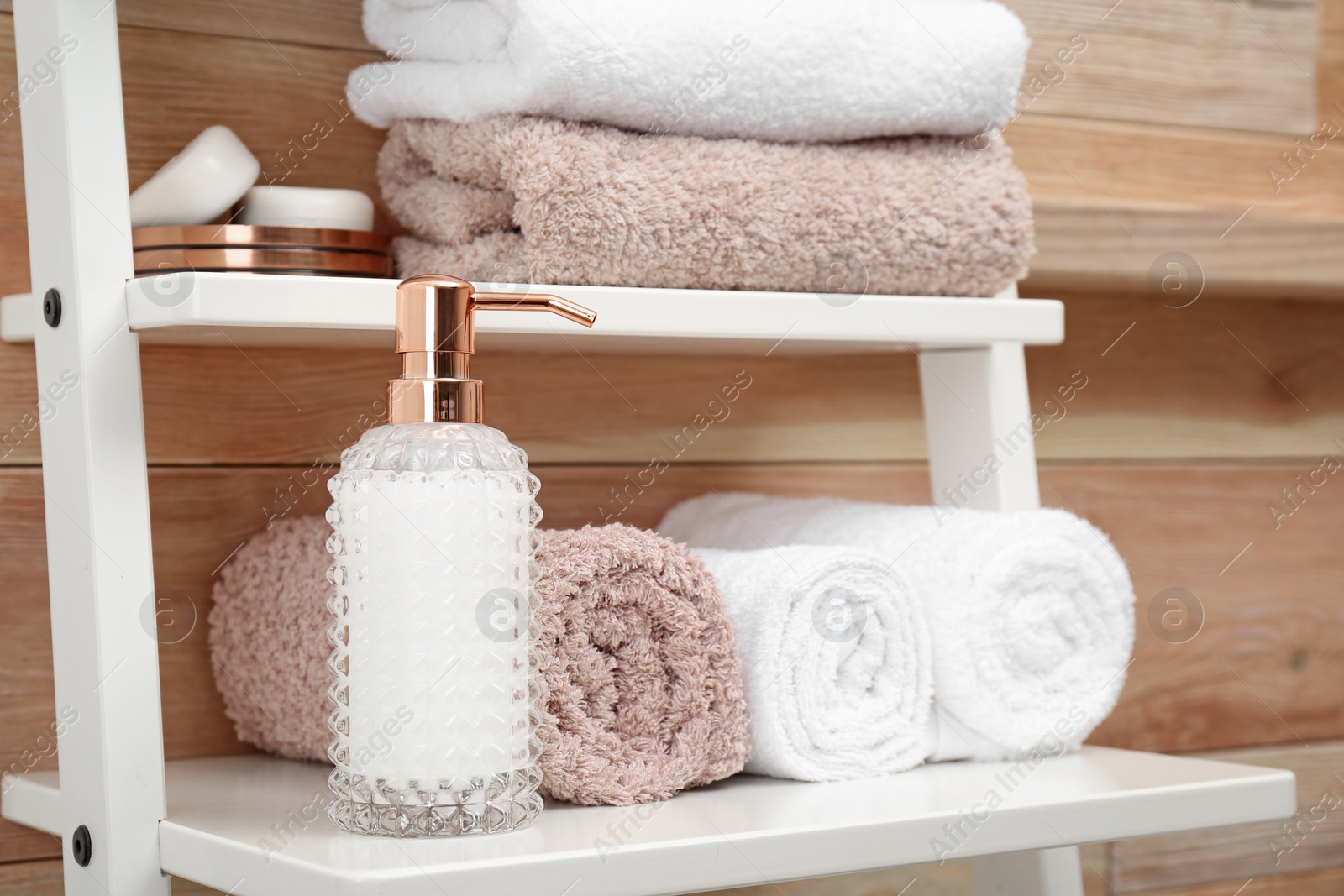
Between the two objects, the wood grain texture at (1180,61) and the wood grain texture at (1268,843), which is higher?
the wood grain texture at (1180,61)

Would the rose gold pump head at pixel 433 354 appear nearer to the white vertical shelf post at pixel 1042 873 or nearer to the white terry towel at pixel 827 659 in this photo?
the white terry towel at pixel 827 659

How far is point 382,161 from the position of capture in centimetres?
68

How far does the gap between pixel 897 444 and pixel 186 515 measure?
1.43 feet

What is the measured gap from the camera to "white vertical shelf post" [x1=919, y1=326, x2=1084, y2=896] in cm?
73

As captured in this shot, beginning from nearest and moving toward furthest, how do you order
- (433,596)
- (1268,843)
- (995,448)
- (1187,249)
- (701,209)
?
(433,596), (701,209), (995,448), (1187,249), (1268,843)

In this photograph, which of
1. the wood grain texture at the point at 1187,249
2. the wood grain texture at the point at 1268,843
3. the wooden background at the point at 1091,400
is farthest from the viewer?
the wood grain texture at the point at 1268,843

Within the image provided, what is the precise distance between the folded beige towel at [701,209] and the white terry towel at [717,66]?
1 centimetres

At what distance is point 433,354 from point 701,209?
16 cm

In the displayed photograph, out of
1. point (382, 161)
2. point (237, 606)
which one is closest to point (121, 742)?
point (237, 606)

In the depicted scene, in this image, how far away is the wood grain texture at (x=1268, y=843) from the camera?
3.11 ft

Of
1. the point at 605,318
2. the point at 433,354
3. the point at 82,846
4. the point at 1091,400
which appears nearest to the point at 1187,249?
the point at 1091,400

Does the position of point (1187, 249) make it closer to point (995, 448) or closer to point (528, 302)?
point (995, 448)

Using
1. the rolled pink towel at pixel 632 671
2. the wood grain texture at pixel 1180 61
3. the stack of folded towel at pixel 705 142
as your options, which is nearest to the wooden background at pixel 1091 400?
the wood grain texture at pixel 1180 61

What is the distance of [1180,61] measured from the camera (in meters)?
0.95
